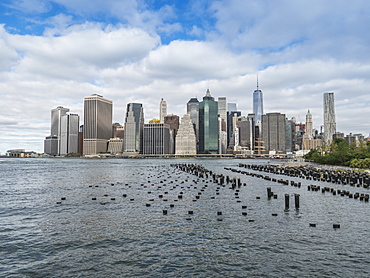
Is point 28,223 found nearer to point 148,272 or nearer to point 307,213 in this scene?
point 148,272

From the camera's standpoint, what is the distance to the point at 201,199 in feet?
152

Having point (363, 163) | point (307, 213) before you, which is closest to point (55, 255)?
point (307, 213)

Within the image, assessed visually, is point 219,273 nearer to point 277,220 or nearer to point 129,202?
point 277,220

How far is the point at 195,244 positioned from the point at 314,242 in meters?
9.47

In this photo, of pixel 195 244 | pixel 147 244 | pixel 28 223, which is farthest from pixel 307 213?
pixel 28 223

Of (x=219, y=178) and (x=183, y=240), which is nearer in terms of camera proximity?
(x=183, y=240)

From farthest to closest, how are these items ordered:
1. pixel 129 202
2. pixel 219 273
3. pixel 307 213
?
1. pixel 129 202
2. pixel 307 213
3. pixel 219 273

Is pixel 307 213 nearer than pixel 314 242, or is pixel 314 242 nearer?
pixel 314 242

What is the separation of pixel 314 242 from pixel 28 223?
27.0 metres

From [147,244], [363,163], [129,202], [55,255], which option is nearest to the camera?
[55,255]

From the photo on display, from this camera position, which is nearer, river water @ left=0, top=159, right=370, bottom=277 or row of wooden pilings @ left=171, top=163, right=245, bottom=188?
river water @ left=0, top=159, right=370, bottom=277

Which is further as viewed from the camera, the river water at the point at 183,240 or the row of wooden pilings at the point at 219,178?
the row of wooden pilings at the point at 219,178

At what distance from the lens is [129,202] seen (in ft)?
143

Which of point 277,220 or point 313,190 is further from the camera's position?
point 313,190
